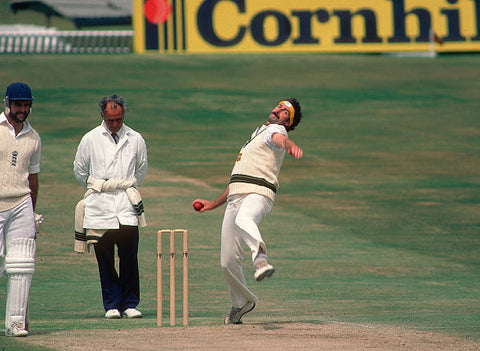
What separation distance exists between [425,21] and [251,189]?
91.7ft

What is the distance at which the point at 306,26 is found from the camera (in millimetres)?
35625

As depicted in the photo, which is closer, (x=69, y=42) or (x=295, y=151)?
(x=295, y=151)

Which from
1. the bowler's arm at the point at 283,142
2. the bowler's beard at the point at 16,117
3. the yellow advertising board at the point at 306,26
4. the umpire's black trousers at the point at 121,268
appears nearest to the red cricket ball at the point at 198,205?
the umpire's black trousers at the point at 121,268

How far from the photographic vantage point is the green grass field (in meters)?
11.2

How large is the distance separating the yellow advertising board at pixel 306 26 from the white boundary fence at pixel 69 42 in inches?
126

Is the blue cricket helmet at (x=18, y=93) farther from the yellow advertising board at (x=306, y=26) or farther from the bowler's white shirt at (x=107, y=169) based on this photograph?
the yellow advertising board at (x=306, y=26)

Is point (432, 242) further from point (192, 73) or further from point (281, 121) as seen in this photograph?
point (192, 73)

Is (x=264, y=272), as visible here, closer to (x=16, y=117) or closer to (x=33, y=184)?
(x=33, y=184)

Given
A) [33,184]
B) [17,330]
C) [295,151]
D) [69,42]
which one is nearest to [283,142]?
[295,151]

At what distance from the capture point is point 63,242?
49.5 feet

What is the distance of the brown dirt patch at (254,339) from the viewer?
7551mm

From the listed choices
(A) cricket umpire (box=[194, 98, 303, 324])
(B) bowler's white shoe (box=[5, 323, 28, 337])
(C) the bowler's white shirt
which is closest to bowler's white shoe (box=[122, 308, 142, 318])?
(C) the bowler's white shirt

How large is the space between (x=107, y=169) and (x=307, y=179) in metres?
11.2

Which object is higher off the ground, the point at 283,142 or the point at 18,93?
the point at 18,93
